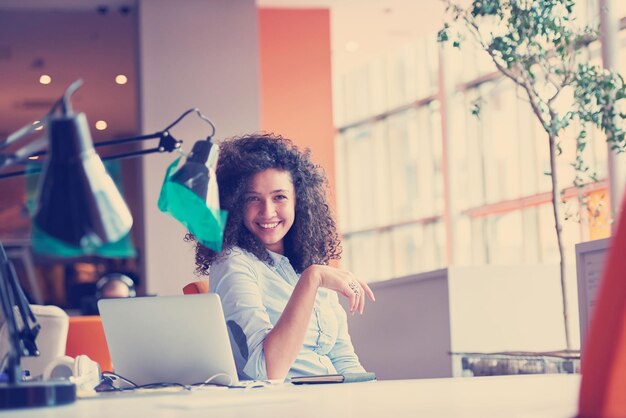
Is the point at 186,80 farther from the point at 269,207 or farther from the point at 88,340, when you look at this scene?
the point at 269,207

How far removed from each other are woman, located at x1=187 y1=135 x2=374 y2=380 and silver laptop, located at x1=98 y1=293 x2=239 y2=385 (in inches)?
20.6

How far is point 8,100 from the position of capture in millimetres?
11648

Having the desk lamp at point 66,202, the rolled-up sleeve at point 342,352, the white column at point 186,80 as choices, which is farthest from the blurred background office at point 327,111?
the desk lamp at point 66,202

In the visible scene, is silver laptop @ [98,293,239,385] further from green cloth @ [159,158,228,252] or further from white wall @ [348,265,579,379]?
white wall @ [348,265,579,379]

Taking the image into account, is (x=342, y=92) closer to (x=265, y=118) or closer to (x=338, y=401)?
(x=265, y=118)

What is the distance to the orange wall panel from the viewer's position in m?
9.41

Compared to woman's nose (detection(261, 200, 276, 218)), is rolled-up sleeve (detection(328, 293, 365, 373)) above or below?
below

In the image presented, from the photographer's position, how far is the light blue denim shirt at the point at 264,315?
2.73 metres

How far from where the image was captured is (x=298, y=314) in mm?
2641

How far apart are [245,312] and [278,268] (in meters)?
0.35

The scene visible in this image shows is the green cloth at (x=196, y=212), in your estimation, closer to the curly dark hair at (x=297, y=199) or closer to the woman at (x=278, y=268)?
the woman at (x=278, y=268)

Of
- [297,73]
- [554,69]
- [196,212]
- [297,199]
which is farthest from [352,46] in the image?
[196,212]

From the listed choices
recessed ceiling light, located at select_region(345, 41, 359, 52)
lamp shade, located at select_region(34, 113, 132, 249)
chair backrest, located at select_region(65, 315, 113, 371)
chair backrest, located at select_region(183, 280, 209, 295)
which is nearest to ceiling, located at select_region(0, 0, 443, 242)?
recessed ceiling light, located at select_region(345, 41, 359, 52)

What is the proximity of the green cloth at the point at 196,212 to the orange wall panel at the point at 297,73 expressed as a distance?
300 inches
